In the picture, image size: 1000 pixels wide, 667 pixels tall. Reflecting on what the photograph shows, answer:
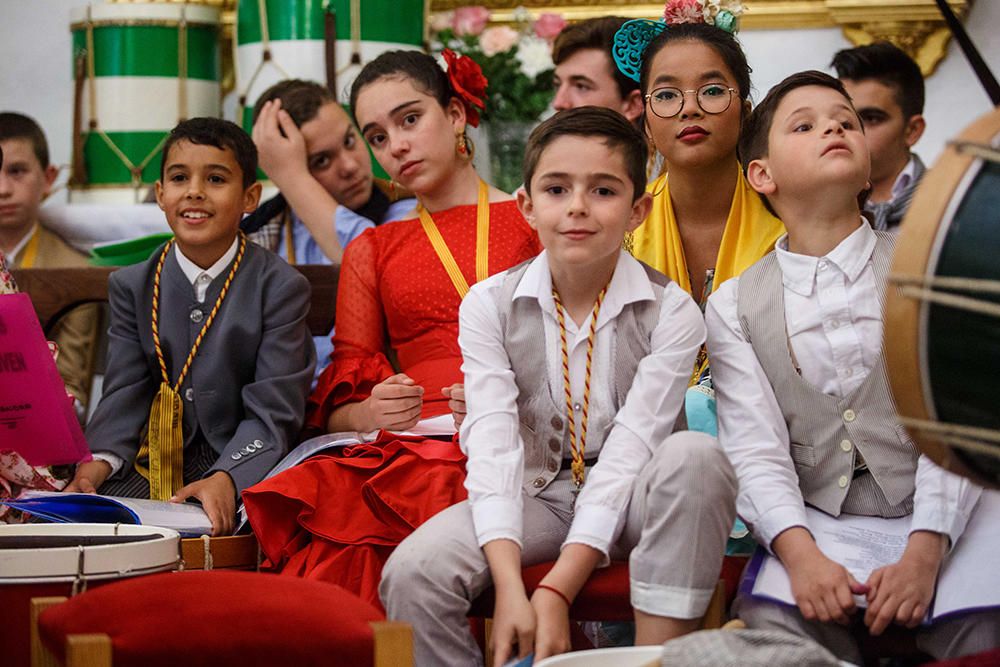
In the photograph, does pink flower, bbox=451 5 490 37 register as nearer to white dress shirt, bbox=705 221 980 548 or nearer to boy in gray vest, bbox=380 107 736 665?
boy in gray vest, bbox=380 107 736 665

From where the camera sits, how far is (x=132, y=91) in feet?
11.3

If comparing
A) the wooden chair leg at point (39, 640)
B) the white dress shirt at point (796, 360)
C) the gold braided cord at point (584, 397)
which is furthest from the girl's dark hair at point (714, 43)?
the wooden chair leg at point (39, 640)

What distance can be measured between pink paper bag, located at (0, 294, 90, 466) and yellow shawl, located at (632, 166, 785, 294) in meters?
1.03

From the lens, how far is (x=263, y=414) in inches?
93.0

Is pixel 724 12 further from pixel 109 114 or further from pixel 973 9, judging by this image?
pixel 109 114

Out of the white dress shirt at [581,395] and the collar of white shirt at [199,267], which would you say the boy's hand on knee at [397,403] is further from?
the collar of white shirt at [199,267]

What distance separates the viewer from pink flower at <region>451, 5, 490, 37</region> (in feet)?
11.7

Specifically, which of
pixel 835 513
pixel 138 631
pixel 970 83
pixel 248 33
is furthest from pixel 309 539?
pixel 970 83

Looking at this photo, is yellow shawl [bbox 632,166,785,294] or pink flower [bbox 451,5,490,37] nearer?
yellow shawl [bbox 632,166,785,294]

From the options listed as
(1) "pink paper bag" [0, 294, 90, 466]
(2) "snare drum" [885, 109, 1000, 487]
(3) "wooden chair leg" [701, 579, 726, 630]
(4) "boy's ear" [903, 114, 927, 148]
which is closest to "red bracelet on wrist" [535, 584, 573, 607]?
(3) "wooden chair leg" [701, 579, 726, 630]

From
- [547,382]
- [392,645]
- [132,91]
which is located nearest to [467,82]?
[547,382]

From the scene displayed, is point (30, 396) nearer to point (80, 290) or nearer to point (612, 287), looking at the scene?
point (80, 290)

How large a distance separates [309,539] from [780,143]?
38.1 inches

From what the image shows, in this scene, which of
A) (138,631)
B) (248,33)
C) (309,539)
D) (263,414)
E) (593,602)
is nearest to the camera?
(138,631)
